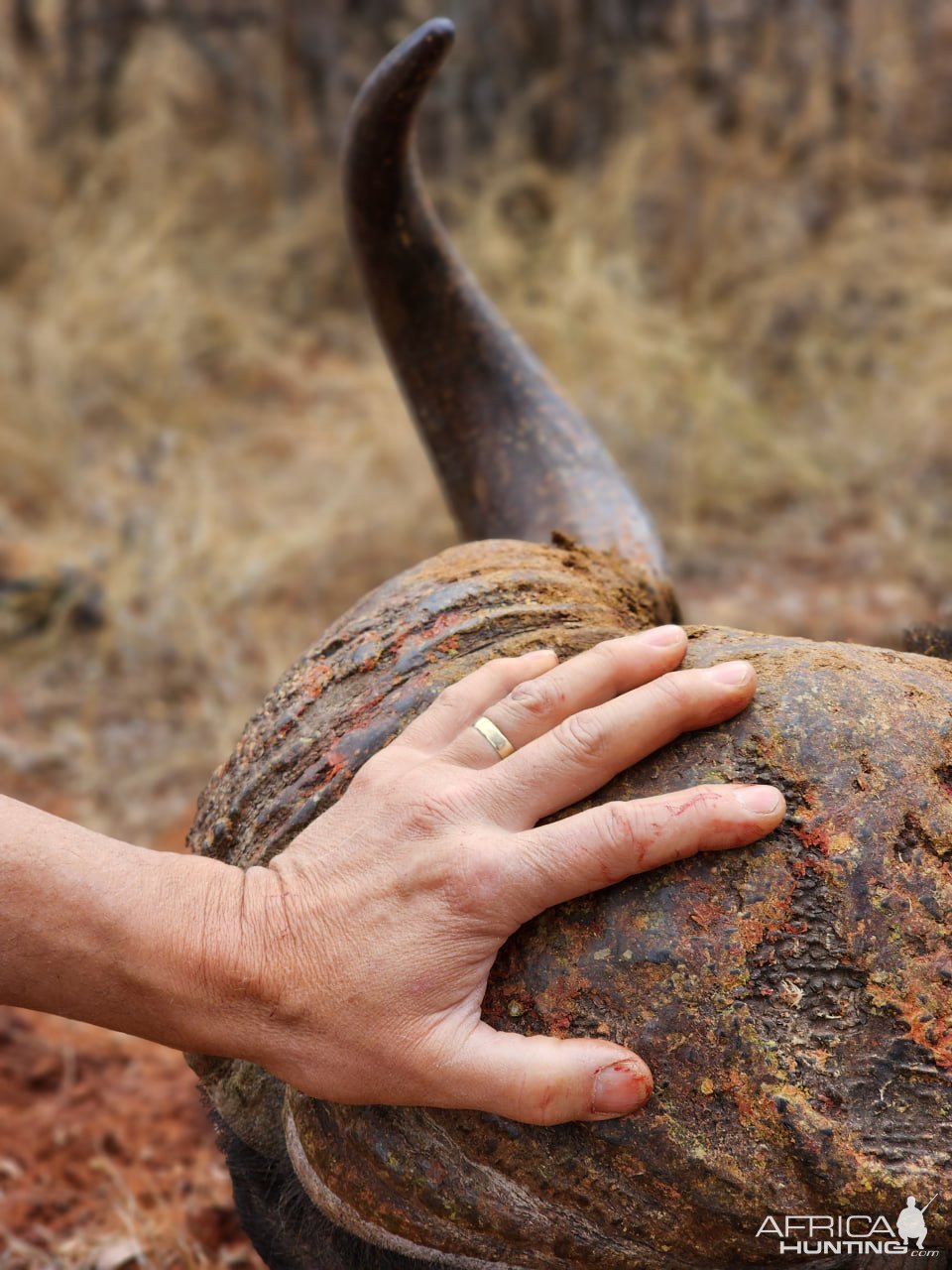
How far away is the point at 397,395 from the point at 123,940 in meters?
4.89

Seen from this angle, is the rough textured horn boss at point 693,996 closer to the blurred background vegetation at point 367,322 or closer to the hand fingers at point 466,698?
the hand fingers at point 466,698

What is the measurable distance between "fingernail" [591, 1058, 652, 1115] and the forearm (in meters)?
0.35

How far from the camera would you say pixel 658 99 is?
6.95 m

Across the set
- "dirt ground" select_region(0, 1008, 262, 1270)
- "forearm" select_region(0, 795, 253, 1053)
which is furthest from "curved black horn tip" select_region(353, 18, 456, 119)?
"dirt ground" select_region(0, 1008, 262, 1270)

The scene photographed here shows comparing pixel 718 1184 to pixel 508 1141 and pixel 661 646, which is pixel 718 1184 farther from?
pixel 661 646

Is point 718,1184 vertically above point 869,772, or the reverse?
point 869,772

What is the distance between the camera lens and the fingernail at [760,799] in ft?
3.65

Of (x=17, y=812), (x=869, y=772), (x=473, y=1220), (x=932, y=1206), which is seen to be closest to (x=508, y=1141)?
(x=473, y=1220)

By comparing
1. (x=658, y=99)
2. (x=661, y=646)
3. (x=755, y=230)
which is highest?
(x=661, y=646)

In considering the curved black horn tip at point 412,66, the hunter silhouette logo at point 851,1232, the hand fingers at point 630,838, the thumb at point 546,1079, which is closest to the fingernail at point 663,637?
the hand fingers at point 630,838

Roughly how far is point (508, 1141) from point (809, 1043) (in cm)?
29

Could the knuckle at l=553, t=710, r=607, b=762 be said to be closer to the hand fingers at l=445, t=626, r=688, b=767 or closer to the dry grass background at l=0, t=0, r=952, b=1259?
the hand fingers at l=445, t=626, r=688, b=767

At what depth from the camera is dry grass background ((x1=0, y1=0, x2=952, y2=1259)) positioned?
4.80m

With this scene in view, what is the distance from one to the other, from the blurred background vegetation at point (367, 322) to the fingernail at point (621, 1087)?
10.6 ft
